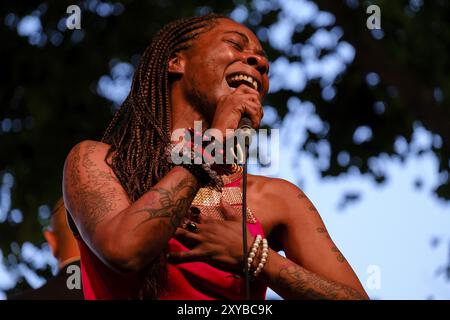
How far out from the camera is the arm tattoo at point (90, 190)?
130 inches

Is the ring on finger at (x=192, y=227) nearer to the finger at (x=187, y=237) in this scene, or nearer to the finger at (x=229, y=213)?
the finger at (x=187, y=237)

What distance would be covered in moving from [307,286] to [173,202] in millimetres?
532

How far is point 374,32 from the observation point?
8.20 m

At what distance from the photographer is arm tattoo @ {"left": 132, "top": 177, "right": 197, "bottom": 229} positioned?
318 cm

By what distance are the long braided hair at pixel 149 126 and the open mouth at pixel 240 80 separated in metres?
0.27

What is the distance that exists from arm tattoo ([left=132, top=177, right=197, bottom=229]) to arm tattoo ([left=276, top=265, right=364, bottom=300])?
0.39 metres

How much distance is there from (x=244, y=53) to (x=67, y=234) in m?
2.28

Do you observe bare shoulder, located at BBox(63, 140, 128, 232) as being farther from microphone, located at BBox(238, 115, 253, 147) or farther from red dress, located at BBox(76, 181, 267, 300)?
microphone, located at BBox(238, 115, 253, 147)

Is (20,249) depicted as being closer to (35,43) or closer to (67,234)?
(35,43)

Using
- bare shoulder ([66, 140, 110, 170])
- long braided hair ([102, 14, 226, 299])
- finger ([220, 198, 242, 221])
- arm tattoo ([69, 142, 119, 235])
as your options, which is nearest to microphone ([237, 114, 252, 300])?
finger ([220, 198, 242, 221])

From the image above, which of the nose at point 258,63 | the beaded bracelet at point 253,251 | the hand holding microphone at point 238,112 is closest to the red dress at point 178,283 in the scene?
the beaded bracelet at point 253,251

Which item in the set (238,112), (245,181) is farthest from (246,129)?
(245,181)

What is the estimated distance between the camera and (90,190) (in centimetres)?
341

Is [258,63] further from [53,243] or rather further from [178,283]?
[53,243]
